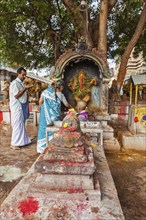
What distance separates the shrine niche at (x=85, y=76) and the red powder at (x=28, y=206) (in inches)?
165

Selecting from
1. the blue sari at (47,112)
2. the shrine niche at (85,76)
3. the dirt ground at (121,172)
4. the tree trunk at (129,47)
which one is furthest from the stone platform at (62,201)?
the tree trunk at (129,47)

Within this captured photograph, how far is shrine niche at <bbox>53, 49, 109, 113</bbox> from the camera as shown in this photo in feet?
18.1

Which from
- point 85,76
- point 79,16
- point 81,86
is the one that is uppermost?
point 79,16

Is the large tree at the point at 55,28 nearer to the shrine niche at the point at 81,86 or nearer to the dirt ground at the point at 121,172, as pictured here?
the shrine niche at the point at 81,86

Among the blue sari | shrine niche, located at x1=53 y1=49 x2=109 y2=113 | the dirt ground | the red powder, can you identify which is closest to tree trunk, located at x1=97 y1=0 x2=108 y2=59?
shrine niche, located at x1=53 y1=49 x2=109 y2=113

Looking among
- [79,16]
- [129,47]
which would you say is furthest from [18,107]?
[129,47]

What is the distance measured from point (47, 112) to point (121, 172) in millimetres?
2266

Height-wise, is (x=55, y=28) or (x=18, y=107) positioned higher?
(x=55, y=28)

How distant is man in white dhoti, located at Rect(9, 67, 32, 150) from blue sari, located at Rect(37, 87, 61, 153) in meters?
0.57

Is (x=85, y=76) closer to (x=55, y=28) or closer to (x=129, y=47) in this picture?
(x=129, y=47)

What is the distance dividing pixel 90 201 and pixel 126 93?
6495 mm

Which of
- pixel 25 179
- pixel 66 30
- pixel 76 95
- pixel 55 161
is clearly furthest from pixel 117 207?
pixel 66 30

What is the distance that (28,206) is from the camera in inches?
70.4

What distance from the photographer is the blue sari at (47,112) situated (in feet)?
15.1
